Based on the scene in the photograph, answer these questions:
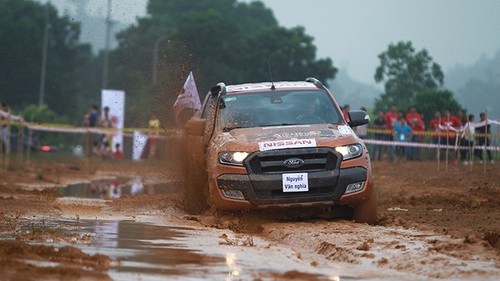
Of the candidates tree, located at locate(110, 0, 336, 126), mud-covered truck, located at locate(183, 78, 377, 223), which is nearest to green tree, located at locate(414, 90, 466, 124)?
tree, located at locate(110, 0, 336, 126)

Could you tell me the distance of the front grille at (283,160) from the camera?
11125 mm

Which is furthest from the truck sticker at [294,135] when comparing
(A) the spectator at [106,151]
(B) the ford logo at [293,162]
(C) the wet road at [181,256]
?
(A) the spectator at [106,151]

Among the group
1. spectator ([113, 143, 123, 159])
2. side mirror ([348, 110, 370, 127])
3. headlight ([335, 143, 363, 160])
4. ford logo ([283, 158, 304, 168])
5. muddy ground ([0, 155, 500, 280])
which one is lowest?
spectator ([113, 143, 123, 159])

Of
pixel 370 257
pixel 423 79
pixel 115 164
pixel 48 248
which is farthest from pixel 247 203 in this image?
pixel 423 79

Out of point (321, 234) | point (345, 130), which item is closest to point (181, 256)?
point (321, 234)

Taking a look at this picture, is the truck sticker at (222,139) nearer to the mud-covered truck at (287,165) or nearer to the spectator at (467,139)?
the mud-covered truck at (287,165)

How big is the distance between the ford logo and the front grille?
0.03 m

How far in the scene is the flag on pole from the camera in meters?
16.3

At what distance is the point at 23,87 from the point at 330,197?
6339cm

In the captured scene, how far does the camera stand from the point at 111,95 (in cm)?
4094

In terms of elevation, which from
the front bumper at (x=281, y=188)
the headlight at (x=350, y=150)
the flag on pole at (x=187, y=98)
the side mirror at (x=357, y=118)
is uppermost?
the flag on pole at (x=187, y=98)

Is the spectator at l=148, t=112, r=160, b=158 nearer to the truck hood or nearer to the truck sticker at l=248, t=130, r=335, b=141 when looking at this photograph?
the truck hood

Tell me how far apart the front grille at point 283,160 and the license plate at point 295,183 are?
74 mm

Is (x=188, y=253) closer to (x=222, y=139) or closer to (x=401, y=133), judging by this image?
(x=222, y=139)
